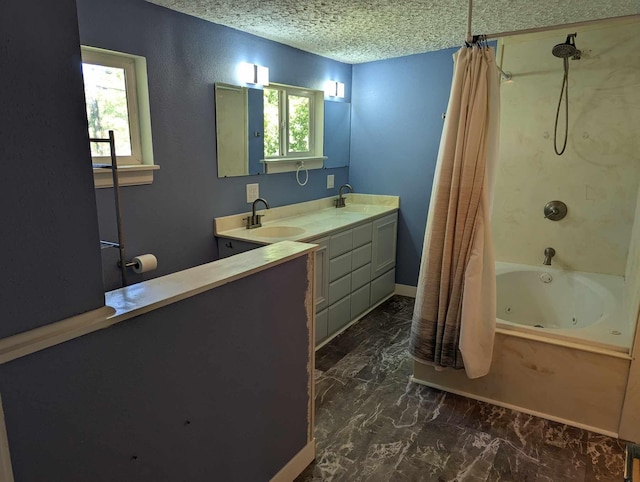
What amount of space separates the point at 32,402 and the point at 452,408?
2065 millimetres

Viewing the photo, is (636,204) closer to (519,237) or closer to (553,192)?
(553,192)

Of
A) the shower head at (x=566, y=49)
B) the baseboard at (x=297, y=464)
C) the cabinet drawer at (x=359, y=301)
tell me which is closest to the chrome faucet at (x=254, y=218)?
the cabinet drawer at (x=359, y=301)

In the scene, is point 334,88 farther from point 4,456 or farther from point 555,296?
point 4,456

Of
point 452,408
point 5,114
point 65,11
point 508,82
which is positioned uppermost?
point 508,82

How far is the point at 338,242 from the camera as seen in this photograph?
3105mm

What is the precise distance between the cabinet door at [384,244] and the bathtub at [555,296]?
3.20 ft

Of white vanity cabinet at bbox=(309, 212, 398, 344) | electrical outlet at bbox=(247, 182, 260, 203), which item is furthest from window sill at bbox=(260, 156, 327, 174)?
white vanity cabinet at bbox=(309, 212, 398, 344)

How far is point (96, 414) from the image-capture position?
41.6 inches

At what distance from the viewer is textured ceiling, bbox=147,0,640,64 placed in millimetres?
2295

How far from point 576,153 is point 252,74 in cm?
227

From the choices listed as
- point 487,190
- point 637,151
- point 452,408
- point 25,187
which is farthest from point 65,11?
point 637,151

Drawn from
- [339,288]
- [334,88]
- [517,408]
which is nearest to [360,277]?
[339,288]

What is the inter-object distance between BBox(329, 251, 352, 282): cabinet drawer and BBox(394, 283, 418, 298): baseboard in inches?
40.5

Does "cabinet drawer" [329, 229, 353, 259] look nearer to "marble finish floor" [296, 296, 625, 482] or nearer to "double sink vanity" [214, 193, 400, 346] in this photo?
"double sink vanity" [214, 193, 400, 346]
